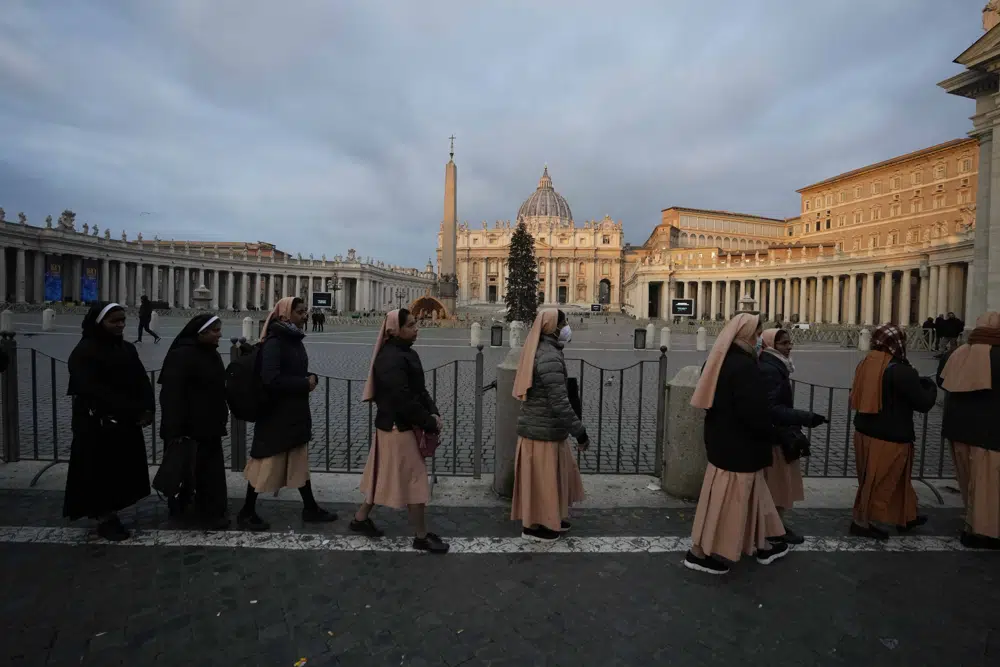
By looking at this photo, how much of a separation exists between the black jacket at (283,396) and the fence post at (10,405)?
3.19 metres

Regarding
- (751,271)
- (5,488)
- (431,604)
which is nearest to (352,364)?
(5,488)

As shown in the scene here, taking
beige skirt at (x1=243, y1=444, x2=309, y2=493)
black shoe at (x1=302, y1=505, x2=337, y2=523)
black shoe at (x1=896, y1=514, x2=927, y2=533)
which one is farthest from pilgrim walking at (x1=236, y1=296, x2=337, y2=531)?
black shoe at (x1=896, y1=514, x2=927, y2=533)

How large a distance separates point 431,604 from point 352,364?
42.7 ft

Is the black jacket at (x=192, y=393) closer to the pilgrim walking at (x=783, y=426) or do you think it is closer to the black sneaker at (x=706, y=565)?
the black sneaker at (x=706, y=565)

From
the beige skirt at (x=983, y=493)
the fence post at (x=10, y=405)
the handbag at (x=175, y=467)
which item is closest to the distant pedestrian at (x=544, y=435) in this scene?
the handbag at (x=175, y=467)

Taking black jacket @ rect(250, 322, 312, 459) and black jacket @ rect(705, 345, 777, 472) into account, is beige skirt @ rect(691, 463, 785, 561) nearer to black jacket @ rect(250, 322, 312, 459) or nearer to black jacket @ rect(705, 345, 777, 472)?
black jacket @ rect(705, 345, 777, 472)

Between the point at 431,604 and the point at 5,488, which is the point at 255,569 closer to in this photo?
the point at 431,604

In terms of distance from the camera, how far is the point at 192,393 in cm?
426

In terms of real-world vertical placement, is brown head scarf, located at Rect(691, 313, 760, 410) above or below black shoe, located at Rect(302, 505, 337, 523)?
above

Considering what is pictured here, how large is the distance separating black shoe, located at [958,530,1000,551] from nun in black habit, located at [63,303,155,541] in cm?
660

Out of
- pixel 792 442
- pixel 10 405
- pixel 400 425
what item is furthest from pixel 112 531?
pixel 792 442

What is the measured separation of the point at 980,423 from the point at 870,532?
4.04 ft

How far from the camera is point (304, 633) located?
9.97 ft

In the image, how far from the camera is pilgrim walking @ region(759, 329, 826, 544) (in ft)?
12.8
